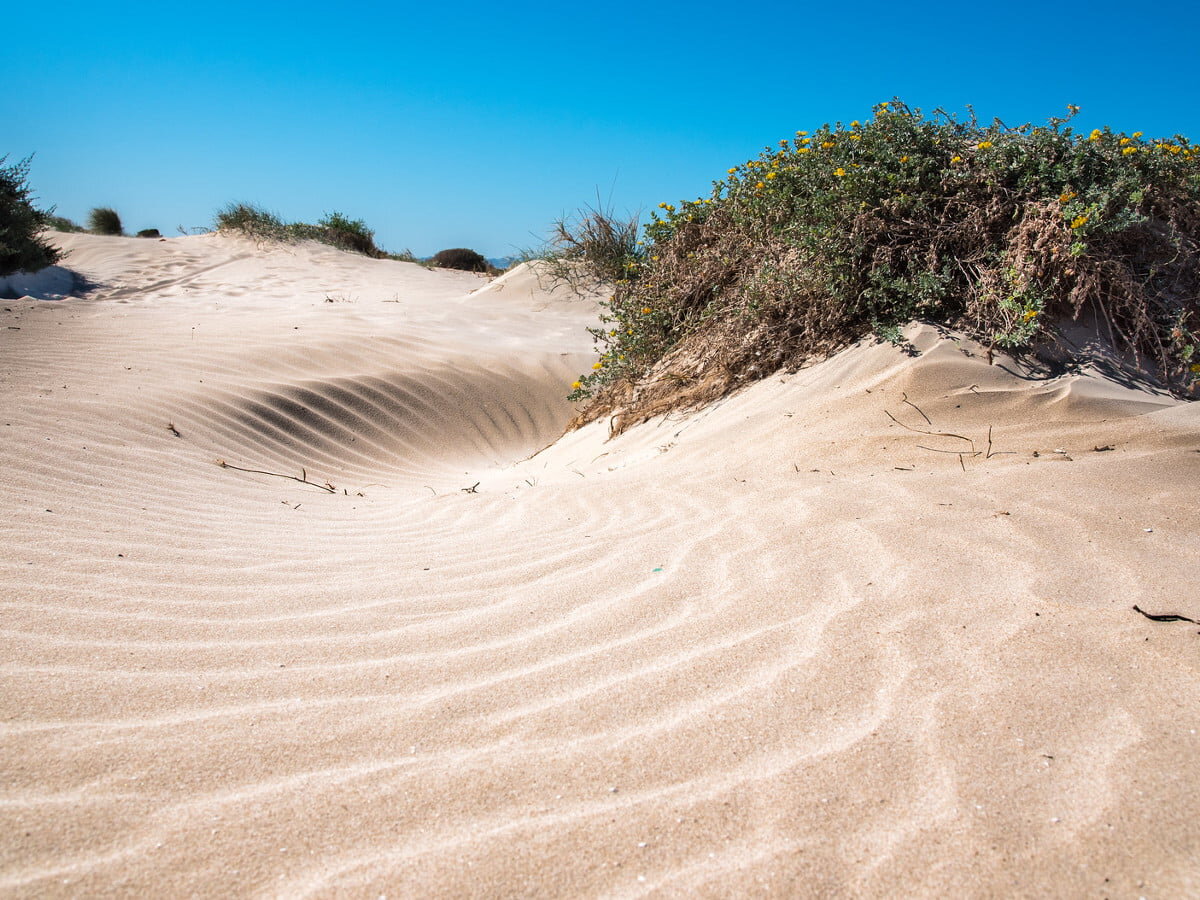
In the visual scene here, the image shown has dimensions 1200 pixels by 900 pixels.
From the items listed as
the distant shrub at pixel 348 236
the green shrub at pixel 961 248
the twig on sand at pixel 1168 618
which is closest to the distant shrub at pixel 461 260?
the distant shrub at pixel 348 236

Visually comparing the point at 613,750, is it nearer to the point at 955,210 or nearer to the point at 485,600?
the point at 485,600

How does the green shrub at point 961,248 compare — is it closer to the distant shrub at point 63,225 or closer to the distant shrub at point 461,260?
the distant shrub at point 461,260

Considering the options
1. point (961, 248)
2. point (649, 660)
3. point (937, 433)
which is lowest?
point (649, 660)

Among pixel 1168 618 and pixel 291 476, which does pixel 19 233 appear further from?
pixel 1168 618

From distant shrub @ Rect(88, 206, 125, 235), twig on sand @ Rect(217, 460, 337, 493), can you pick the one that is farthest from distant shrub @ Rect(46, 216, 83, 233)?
twig on sand @ Rect(217, 460, 337, 493)

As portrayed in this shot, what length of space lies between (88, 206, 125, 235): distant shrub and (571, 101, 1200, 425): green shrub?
1818 cm

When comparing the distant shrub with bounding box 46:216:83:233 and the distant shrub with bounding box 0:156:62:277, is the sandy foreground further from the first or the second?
the distant shrub with bounding box 46:216:83:233

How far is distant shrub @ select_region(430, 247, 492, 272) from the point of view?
17141mm

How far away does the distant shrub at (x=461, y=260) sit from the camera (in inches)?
675

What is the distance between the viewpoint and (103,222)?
738 inches

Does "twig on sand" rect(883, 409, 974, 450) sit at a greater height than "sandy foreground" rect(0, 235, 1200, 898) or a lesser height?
greater

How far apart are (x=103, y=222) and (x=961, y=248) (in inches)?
792

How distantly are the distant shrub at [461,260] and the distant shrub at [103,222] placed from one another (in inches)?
308

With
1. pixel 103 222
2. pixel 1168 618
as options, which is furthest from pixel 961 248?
pixel 103 222
